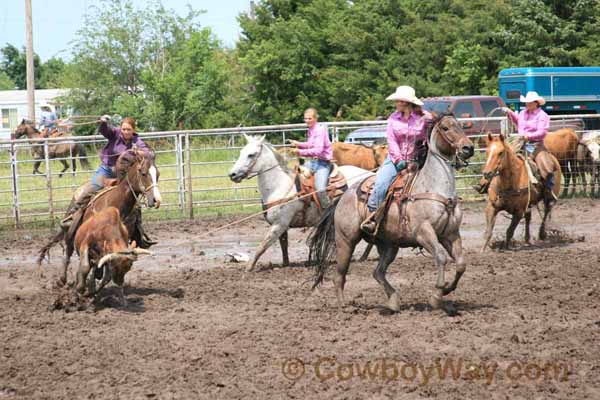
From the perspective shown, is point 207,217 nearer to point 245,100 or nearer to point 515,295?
point 515,295

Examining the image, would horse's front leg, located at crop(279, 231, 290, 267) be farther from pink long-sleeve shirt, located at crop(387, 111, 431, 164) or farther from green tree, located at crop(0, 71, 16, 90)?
green tree, located at crop(0, 71, 16, 90)

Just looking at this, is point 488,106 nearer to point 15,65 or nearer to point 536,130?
point 536,130

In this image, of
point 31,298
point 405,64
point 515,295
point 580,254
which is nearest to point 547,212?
point 580,254

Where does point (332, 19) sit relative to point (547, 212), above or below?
above

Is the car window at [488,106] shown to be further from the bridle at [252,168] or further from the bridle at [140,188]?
the bridle at [140,188]

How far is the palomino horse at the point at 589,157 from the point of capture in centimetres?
1803

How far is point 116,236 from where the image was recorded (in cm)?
906

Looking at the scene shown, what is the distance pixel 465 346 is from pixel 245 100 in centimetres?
3024

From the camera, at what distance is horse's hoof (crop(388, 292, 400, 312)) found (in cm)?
855

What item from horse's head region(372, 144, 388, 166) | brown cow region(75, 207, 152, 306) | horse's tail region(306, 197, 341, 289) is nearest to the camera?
brown cow region(75, 207, 152, 306)

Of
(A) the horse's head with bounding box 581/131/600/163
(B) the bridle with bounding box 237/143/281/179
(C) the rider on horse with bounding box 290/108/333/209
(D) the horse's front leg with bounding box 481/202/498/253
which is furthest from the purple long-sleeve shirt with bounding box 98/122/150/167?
(A) the horse's head with bounding box 581/131/600/163

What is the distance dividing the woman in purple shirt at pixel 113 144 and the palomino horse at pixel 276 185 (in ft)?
6.21

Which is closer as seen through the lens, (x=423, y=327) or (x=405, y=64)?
(x=423, y=327)

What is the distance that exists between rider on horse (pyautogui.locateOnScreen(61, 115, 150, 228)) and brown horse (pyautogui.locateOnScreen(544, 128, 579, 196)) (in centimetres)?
995
